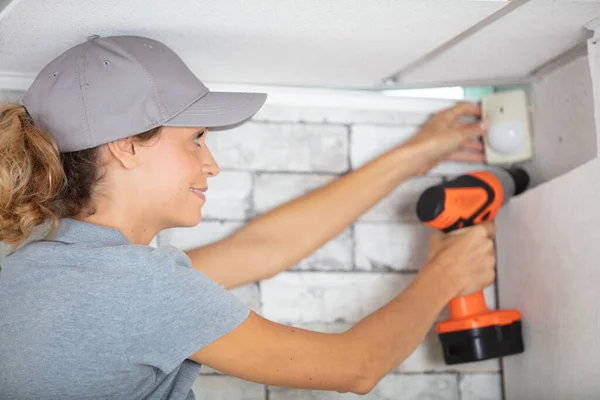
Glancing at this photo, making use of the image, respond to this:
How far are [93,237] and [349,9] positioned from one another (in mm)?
657

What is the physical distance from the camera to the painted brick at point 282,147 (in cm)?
192

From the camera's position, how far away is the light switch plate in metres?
1.97

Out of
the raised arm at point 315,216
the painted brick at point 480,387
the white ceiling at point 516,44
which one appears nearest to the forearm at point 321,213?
the raised arm at point 315,216

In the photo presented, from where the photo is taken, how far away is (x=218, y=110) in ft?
4.80

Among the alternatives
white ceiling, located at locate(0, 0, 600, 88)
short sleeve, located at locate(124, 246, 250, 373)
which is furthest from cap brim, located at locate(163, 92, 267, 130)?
short sleeve, located at locate(124, 246, 250, 373)

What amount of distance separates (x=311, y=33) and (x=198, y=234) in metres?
0.64

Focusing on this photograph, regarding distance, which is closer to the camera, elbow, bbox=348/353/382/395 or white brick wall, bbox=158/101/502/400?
elbow, bbox=348/353/382/395

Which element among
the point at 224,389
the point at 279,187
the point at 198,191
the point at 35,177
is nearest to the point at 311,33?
the point at 198,191

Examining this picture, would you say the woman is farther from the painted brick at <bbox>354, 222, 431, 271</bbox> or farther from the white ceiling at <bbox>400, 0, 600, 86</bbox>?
the white ceiling at <bbox>400, 0, 600, 86</bbox>

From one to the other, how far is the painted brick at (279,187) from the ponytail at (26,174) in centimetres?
66

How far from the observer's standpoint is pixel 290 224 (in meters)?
1.84

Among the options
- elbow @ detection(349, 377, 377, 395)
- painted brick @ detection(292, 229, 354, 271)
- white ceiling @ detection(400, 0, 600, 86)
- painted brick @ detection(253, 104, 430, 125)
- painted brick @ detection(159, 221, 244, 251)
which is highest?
white ceiling @ detection(400, 0, 600, 86)

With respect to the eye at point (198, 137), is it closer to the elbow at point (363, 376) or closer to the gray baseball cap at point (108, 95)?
the gray baseball cap at point (108, 95)

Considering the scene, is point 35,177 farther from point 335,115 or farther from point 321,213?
point 335,115
